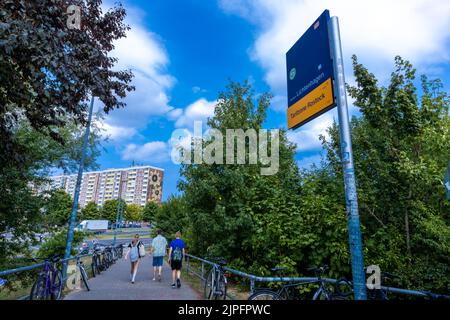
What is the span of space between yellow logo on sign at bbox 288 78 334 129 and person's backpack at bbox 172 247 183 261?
20.4 ft

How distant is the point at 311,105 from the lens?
4191 mm

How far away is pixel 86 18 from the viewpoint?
7.46 meters

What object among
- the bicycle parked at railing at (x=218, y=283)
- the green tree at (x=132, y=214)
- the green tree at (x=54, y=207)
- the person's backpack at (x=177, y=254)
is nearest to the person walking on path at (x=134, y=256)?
the person's backpack at (x=177, y=254)

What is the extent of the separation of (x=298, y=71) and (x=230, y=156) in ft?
25.9

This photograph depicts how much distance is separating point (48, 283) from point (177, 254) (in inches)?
145

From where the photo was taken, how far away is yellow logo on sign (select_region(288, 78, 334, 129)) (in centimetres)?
379

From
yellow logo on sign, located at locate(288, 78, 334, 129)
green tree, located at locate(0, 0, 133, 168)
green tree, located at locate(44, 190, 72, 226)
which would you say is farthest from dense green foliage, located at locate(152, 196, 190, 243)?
yellow logo on sign, located at locate(288, 78, 334, 129)

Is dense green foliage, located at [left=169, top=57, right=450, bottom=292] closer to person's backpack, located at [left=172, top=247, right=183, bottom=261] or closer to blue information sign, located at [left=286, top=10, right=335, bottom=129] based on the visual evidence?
person's backpack, located at [left=172, top=247, right=183, bottom=261]

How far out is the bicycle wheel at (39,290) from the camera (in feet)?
19.7

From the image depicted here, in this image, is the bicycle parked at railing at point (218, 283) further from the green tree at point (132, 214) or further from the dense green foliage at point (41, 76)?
the green tree at point (132, 214)

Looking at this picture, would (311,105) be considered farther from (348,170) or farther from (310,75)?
(348,170)

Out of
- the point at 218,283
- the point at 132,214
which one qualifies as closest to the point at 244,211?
the point at 218,283

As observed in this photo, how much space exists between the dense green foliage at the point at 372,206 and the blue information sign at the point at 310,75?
474cm

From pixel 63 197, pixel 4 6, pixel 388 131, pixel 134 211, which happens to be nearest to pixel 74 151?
pixel 63 197
